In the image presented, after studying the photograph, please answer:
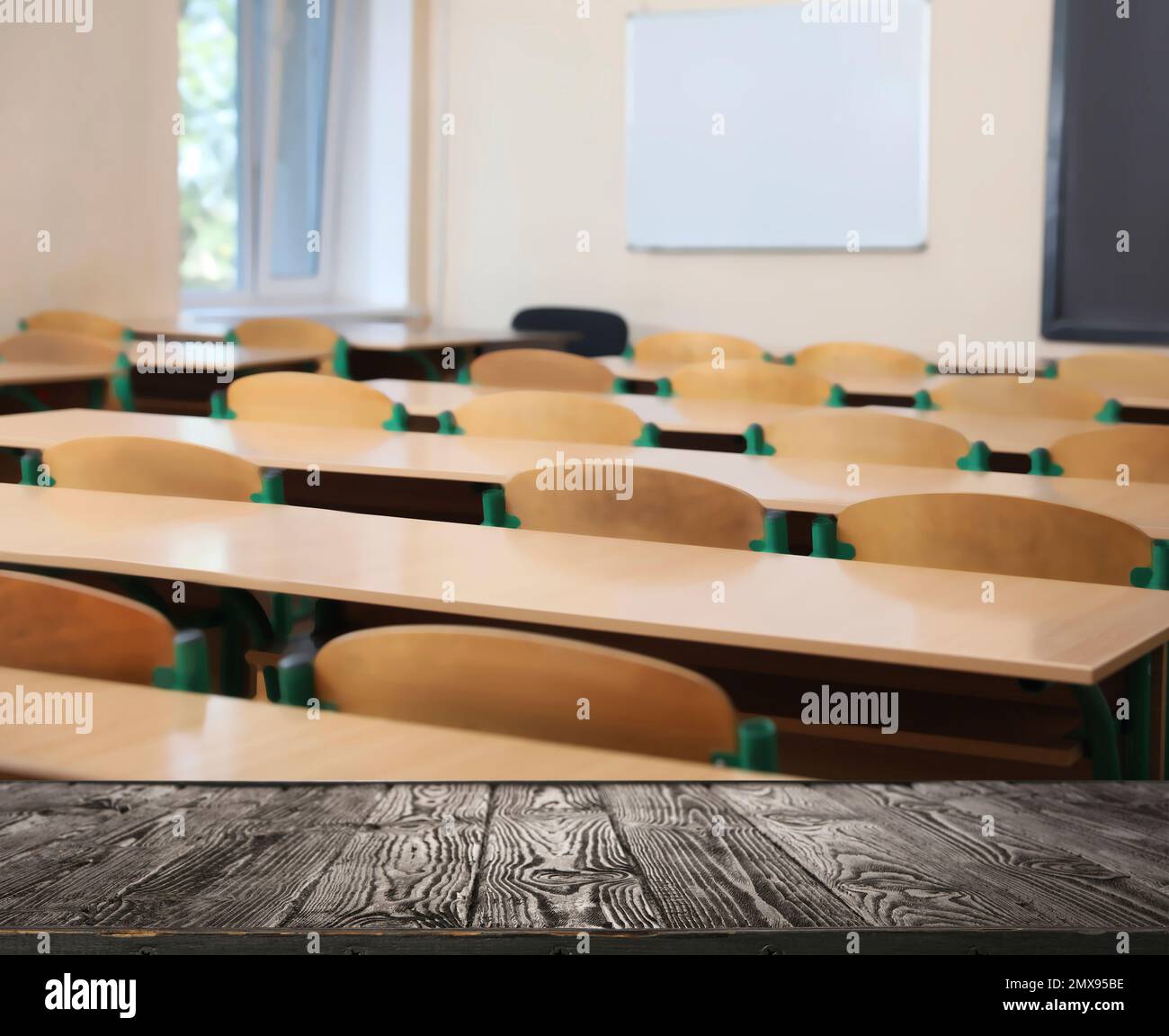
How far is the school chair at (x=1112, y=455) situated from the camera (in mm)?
2635

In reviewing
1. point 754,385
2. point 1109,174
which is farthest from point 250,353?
point 1109,174

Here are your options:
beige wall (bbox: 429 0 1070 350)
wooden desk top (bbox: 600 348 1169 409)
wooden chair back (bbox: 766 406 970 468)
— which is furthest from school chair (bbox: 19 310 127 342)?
wooden chair back (bbox: 766 406 970 468)

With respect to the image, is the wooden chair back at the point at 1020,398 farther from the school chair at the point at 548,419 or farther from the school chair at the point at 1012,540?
the school chair at the point at 1012,540

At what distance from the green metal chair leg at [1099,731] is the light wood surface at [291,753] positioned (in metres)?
0.47

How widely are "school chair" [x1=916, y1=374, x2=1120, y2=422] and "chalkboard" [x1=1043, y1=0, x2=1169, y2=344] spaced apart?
2.36m

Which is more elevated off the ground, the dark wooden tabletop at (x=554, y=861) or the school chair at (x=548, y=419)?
the school chair at (x=548, y=419)

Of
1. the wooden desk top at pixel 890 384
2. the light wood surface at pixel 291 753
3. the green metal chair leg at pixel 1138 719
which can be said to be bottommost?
the green metal chair leg at pixel 1138 719

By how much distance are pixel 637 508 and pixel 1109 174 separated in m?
4.39

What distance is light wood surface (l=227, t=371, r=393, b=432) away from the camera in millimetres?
3232

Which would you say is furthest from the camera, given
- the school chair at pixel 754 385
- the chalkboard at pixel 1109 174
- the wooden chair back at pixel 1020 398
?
the chalkboard at pixel 1109 174

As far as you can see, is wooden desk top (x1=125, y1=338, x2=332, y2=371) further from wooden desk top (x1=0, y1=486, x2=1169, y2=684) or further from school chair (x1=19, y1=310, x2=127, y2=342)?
wooden desk top (x1=0, y1=486, x2=1169, y2=684)

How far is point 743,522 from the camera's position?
6.75 ft

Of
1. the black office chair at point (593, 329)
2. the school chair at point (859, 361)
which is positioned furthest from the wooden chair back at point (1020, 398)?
the black office chair at point (593, 329)
